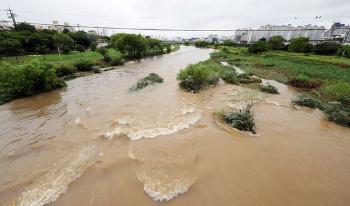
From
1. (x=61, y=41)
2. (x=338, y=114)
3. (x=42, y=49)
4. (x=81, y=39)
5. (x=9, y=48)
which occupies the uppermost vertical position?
(x=81, y=39)

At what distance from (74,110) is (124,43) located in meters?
24.5

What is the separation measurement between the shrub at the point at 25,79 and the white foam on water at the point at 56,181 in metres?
10.3

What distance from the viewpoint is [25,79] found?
1298 centimetres

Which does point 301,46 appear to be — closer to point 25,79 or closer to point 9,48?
point 25,79

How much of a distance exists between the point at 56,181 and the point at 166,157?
138 inches

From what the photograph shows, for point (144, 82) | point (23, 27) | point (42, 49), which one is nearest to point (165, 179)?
point (144, 82)

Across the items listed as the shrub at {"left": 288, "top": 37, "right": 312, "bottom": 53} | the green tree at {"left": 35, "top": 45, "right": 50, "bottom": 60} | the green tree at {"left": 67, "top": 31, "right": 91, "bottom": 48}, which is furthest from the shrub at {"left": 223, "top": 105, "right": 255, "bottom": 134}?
the shrub at {"left": 288, "top": 37, "right": 312, "bottom": 53}

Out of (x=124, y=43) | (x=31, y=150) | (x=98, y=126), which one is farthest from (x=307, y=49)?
(x=31, y=150)

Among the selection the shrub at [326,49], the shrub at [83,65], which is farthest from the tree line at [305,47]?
the shrub at [83,65]

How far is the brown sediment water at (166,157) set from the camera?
494cm

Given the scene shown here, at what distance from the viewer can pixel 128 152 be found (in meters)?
6.70

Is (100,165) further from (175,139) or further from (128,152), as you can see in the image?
(175,139)

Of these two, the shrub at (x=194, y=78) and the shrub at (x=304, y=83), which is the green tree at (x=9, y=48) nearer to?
the shrub at (x=194, y=78)

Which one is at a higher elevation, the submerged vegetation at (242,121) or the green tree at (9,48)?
the green tree at (9,48)
